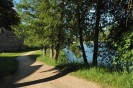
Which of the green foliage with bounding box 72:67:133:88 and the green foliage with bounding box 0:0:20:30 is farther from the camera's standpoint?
the green foliage with bounding box 0:0:20:30

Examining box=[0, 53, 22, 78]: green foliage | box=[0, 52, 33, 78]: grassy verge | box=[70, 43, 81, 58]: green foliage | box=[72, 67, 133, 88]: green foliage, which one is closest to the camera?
box=[72, 67, 133, 88]: green foliage

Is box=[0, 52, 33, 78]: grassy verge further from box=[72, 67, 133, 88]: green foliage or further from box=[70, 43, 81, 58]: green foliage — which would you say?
box=[72, 67, 133, 88]: green foliage

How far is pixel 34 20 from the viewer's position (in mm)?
29891

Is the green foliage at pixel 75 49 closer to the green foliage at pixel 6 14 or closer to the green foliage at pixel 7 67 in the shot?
the green foliage at pixel 7 67

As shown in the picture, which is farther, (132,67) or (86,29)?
(86,29)

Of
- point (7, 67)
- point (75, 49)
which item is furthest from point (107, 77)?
point (75, 49)

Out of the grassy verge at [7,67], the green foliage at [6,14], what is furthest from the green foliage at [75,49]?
the green foliage at [6,14]

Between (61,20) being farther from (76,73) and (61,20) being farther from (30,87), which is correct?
(30,87)

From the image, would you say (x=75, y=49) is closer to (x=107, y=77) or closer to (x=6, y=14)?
(x=6, y=14)

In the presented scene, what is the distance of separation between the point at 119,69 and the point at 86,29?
6.21 meters

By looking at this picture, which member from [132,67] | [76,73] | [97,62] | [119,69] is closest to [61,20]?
[97,62]

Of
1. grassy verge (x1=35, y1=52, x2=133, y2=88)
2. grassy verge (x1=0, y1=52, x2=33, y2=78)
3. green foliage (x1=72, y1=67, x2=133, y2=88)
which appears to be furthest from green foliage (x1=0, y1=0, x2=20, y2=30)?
green foliage (x1=72, y1=67, x2=133, y2=88)

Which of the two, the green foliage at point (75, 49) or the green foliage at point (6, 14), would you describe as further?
the green foliage at point (75, 49)

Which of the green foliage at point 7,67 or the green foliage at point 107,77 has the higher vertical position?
the green foliage at point 107,77
